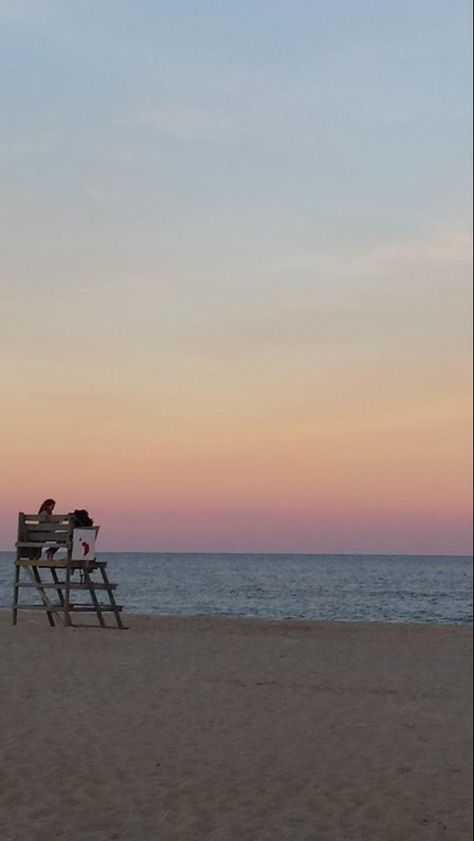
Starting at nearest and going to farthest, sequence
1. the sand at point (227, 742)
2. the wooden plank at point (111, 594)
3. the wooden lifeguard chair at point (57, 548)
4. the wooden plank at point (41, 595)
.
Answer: the sand at point (227, 742) < the wooden lifeguard chair at point (57, 548) < the wooden plank at point (111, 594) < the wooden plank at point (41, 595)

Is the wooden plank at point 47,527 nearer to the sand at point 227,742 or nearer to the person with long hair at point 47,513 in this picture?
the person with long hair at point 47,513

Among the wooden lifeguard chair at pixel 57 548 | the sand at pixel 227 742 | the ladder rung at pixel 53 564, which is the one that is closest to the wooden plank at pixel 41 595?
the wooden lifeguard chair at pixel 57 548

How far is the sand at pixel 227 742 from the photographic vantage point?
688 cm

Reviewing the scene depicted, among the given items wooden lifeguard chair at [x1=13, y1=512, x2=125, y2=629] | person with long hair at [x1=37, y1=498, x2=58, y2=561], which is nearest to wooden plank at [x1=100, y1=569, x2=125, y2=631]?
wooden lifeguard chair at [x1=13, y1=512, x2=125, y2=629]

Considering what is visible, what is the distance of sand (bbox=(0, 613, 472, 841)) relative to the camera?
6879 mm

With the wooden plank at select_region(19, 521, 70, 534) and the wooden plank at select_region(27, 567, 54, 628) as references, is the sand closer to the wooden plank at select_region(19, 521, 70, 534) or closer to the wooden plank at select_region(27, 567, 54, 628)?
the wooden plank at select_region(27, 567, 54, 628)

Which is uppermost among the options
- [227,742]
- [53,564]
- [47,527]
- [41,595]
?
[47,527]

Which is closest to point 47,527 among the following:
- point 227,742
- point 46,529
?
point 46,529

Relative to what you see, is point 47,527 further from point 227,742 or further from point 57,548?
point 227,742

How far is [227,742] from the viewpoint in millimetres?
9180

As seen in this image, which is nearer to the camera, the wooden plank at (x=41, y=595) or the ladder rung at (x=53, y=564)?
the ladder rung at (x=53, y=564)

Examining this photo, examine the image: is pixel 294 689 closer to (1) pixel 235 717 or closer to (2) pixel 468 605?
(1) pixel 235 717

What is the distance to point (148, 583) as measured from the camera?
6384cm

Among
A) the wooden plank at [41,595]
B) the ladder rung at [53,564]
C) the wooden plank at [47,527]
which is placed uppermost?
the wooden plank at [47,527]
